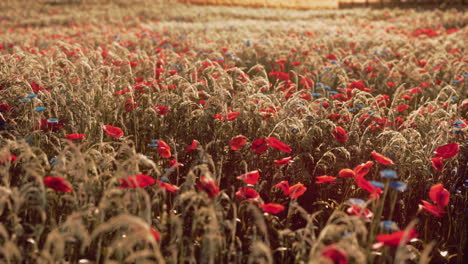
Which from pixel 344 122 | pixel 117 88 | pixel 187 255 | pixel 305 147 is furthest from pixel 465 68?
pixel 187 255

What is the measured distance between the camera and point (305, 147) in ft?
8.60

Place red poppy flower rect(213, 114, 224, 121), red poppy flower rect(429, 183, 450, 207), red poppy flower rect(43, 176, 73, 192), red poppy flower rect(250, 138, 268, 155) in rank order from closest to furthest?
red poppy flower rect(43, 176, 73, 192), red poppy flower rect(429, 183, 450, 207), red poppy flower rect(250, 138, 268, 155), red poppy flower rect(213, 114, 224, 121)

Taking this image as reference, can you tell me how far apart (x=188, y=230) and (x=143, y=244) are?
43 cm

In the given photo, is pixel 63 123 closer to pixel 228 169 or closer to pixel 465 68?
pixel 228 169

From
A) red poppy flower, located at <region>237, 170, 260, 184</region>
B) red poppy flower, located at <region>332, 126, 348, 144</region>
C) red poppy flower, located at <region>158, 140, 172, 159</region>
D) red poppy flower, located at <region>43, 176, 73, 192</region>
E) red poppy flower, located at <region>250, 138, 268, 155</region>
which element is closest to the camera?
red poppy flower, located at <region>43, 176, 73, 192</region>

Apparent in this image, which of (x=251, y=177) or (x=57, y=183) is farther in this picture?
(x=251, y=177)

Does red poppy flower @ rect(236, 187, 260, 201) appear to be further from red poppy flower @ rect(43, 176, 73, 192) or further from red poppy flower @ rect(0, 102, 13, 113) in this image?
red poppy flower @ rect(0, 102, 13, 113)

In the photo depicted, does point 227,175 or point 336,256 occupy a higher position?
point 336,256

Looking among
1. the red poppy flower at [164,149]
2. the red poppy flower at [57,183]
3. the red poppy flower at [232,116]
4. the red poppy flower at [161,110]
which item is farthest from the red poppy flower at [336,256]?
the red poppy flower at [161,110]

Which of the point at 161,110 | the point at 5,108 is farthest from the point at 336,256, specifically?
the point at 5,108

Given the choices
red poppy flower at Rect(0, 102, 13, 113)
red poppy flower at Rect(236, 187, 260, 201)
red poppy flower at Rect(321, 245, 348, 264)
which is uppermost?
red poppy flower at Rect(0, 102, 13, 113)

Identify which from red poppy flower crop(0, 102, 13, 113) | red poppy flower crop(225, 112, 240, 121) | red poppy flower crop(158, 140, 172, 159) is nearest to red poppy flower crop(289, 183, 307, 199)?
red poppy flower crop(158, 140, 172, 159)

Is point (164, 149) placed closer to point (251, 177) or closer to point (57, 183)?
point (251, 177)

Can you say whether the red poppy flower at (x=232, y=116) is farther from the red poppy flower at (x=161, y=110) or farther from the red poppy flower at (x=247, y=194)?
the red poppy flower at (x=247, y=194)
